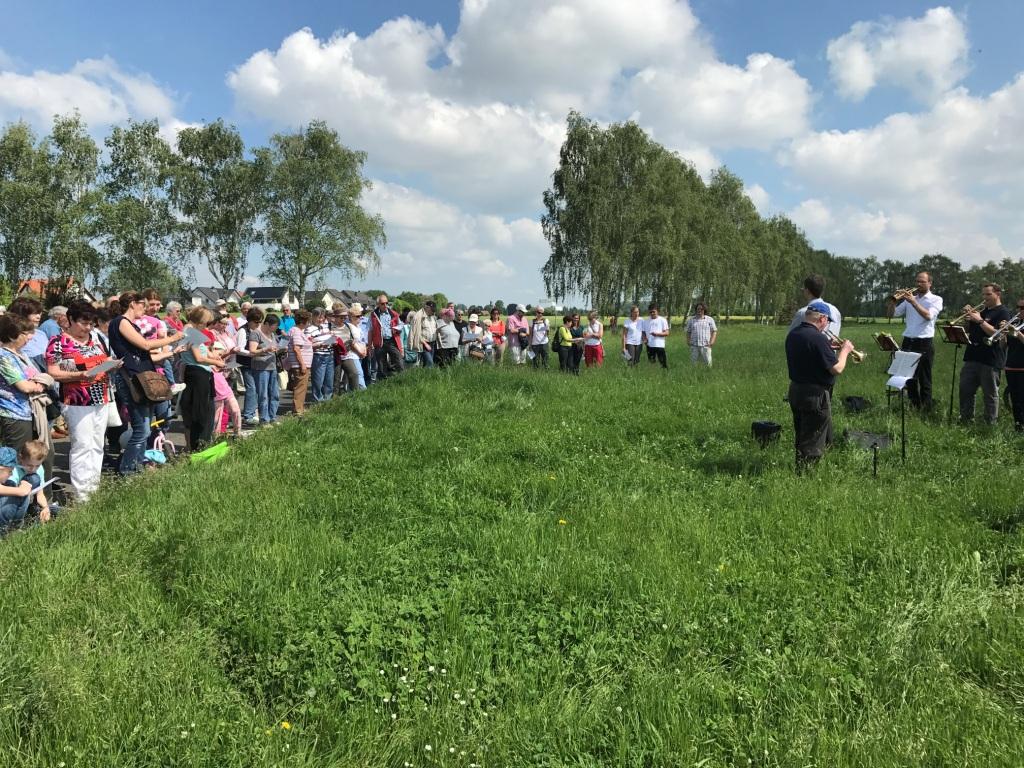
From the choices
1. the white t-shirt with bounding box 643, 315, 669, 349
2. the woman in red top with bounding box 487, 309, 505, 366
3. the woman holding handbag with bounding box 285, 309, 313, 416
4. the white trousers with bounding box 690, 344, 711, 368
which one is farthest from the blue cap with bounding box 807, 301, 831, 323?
the woman in red top with bounding box 487, 309, 505, 366

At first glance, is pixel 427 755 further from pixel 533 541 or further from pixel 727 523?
pixel 727 523

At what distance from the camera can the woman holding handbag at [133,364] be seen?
21.7 ft

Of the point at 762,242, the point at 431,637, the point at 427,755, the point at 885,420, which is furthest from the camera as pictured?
the point at 762,242

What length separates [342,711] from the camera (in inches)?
114

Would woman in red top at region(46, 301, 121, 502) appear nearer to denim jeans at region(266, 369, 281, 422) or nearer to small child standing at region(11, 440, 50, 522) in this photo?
small child standing at region(11, 440, 50, 522)

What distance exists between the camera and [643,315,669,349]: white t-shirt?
16141 millimetres

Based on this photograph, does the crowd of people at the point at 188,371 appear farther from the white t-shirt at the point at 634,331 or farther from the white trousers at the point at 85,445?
the white t-shirt at the point at 634,331

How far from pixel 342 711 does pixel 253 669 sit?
0.62 m

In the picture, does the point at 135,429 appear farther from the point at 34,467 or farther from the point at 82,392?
the point at 34,467

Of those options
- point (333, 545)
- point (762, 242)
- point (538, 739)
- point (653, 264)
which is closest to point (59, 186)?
point (653, 264)

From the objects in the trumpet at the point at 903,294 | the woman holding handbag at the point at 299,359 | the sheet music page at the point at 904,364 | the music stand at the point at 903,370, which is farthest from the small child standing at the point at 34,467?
the trumpet at the point at 903,294

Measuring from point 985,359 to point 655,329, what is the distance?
8.40 meters

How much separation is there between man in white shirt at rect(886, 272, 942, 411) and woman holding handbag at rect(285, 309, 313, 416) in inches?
382

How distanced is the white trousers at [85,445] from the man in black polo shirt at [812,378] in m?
7.18
